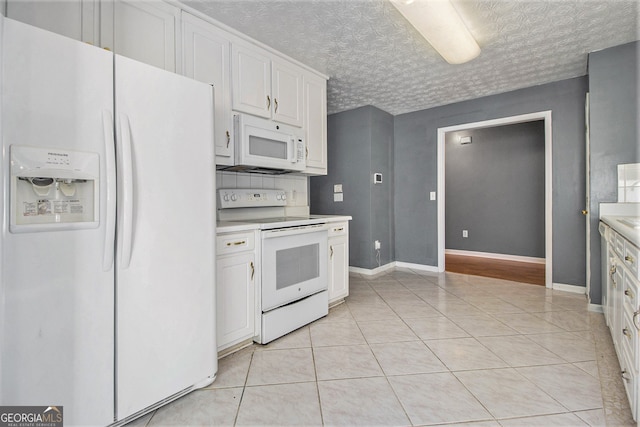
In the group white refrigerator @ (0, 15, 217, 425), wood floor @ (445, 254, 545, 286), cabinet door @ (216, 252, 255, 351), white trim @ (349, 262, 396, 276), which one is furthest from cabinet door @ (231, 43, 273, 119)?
wood floor @ (445, 254, 545, 286)

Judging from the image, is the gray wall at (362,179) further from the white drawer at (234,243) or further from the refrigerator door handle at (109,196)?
the refrigerator door handle at (109,196)

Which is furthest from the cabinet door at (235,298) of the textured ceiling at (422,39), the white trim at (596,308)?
the white trim at (596,308)

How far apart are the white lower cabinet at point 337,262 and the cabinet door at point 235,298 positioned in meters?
0.94

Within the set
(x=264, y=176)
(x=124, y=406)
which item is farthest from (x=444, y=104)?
(x=124, y=406)

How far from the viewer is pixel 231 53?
2.28m

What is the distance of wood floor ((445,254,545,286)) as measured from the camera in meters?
3.96

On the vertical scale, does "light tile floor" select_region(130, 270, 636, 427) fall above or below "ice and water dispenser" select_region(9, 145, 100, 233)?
below

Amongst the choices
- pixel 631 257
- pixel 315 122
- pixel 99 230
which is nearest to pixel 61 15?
pixel 99 230

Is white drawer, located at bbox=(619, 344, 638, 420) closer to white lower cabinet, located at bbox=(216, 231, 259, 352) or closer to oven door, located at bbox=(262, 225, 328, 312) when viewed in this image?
oven door, located at bbox=(262, 225, 328, 312)

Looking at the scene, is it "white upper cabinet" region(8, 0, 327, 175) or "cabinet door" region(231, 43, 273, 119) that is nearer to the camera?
"white upper cabinet" region(8, 0, 327, 175)

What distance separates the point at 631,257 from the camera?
4.46 feet

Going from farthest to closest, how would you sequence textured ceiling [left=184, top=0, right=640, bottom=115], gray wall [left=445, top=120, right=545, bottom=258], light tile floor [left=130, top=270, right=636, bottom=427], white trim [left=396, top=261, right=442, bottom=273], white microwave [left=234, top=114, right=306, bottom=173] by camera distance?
1. gray wall [left=445, top=120, right=545, bottom=258]
2. white trim [left=396, top=261, right=442, bottom=273]
3. white microwave [left=234, top=114, right=306, bottom=173]
4. textured ceiling [left=184, top=0, right=640, bottom=115]
5. light tile floor [left=130, top=270, right=636, bottom=427]

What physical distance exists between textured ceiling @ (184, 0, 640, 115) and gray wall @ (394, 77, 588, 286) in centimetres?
25

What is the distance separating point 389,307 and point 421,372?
3.70ft
